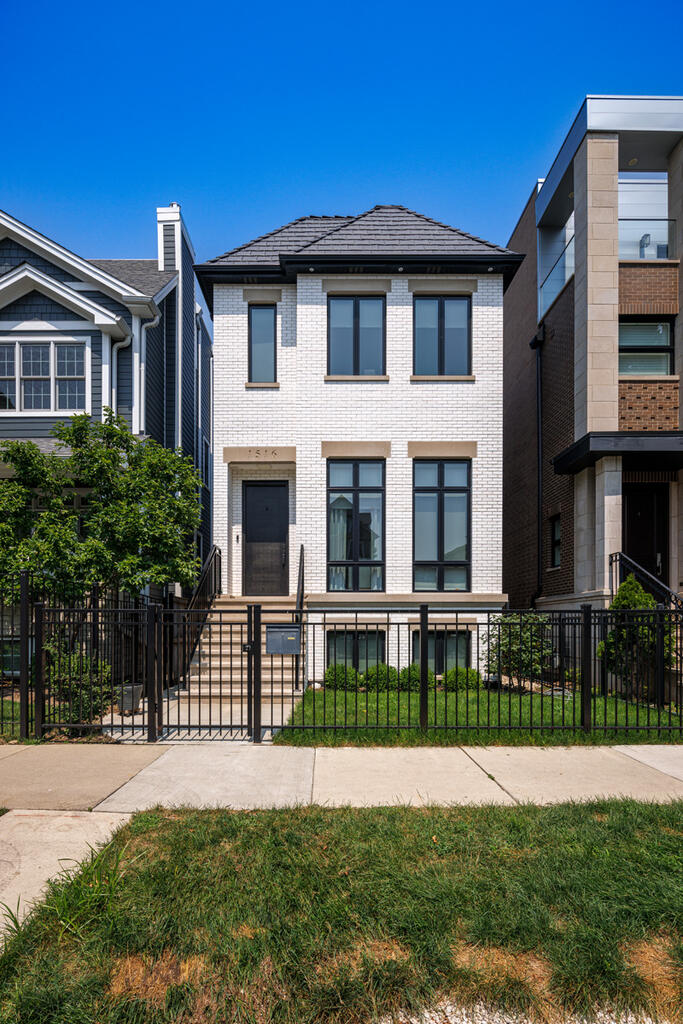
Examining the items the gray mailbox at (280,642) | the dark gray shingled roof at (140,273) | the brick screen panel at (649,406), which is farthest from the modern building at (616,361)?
the dark gray shingled roof at (140,273)

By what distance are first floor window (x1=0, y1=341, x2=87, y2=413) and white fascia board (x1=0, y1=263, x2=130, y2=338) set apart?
2.59 feet

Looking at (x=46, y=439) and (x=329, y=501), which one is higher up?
(x=46, y=439)

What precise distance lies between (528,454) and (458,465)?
15.7 ft

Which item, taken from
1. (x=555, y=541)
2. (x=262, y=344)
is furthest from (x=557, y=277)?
(x=262, y=344)

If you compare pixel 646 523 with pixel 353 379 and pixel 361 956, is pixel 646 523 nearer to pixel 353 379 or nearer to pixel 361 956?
pixel 353 379

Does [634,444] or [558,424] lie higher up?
[558,424]

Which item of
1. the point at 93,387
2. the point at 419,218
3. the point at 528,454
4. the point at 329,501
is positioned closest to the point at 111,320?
the point at 93,387

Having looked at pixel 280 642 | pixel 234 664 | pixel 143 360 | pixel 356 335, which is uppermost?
pixel 356 335

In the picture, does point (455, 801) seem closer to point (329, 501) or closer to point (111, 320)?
point (329, 501)

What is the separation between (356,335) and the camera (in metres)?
14.6

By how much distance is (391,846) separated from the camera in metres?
4.88

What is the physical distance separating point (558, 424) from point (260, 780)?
1173 cm

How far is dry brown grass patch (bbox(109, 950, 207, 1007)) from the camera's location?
3.27 metres

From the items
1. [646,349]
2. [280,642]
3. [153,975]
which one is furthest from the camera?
[646,349]
